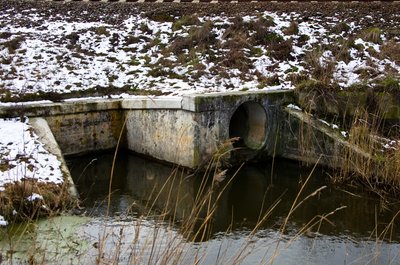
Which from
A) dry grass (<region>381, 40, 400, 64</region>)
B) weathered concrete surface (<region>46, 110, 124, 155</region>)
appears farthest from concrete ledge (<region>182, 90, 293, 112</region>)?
dry grass (<region>381, 40, 400, 64</region>)

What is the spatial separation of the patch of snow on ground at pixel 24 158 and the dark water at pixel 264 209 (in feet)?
2.39

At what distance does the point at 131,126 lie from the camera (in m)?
9.94

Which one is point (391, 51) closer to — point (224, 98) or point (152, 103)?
point (224, 98)

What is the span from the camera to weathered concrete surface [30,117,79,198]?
6.74 meters

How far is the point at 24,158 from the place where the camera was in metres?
7.10

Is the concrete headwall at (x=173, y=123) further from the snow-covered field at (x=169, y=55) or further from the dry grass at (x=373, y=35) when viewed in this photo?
the dry grass at (x=373, y=35)

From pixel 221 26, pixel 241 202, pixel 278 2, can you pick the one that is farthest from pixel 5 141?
pixel 278 2

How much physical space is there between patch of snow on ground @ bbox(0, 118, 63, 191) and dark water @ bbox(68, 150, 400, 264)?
727 millimetres

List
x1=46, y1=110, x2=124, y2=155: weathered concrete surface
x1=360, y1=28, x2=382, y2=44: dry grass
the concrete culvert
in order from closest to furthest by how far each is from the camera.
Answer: x1=46, y1=110, x2=124, y2=155: weathered concrete surface
the concrete culvert
x1=360, y1=28, x2=382, y2=44: dry grass

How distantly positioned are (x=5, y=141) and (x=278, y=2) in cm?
1077

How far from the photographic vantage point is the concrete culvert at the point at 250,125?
9547mm

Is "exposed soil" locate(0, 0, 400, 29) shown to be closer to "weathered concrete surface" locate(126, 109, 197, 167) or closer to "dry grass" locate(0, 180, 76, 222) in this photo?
"weathered concrete surface" locate(126, 109, 197, 167)

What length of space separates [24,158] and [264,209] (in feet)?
12.1

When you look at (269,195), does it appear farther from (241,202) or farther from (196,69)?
(196,69)
